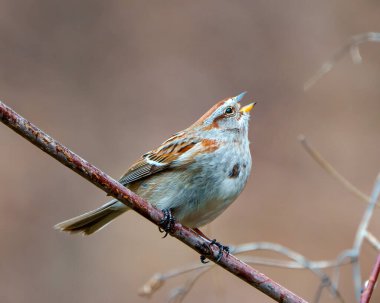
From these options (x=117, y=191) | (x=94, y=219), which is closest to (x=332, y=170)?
(x=117, y=191)

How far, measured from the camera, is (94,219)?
3.72 meters

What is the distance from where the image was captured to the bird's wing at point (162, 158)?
3.52 m

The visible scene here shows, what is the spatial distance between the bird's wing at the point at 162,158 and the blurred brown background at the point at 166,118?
239cm

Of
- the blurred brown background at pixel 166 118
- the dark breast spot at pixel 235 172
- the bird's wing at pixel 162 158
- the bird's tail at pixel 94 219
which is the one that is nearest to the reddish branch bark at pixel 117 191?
the dark breast spot at pixel 235 172

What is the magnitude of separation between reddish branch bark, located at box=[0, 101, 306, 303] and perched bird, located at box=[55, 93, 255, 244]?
0.49 m

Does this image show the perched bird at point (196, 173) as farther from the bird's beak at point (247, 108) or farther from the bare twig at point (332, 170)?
the bare twig at point (332, 170)

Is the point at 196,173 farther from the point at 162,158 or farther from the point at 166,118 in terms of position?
the point at 166,118

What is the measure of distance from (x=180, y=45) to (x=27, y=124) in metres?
5.87

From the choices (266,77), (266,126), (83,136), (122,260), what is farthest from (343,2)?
(122,260)

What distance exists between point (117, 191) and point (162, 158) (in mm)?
1282

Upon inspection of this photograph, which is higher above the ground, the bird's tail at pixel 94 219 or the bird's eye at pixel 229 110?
the bird's eye at pixel 229 110

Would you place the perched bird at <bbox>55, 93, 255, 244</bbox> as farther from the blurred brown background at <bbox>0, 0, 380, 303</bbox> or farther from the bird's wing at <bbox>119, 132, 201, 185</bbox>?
the blurred brown background at <bbox>0, 0, 380, 303</bbox>

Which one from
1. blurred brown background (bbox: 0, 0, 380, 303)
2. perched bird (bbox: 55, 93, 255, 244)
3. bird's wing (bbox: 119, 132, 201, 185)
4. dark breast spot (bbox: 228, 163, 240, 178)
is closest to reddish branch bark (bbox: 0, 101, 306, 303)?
perched bird (bbox: 55, 93, 255, 244)

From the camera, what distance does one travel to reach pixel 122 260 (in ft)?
21.2
